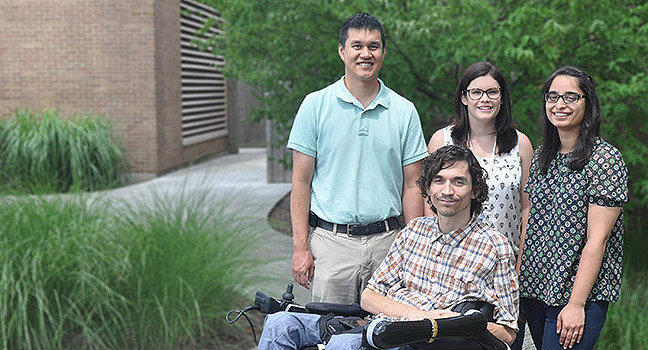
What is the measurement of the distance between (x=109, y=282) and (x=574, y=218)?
3.29 m

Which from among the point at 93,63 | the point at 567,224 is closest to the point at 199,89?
the point at 93,63

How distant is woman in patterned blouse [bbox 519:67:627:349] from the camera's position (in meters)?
2.89

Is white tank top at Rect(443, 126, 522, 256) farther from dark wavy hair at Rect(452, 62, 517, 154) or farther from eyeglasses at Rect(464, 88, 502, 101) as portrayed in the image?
eyeglasses at Rect(464, 88, 502, 101)

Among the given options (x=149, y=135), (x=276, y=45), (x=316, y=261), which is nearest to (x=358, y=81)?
(x=316, y=261)

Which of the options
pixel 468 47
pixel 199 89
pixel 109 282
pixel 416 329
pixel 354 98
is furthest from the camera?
pixel 199 89

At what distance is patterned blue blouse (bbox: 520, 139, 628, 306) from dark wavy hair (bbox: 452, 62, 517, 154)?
0.72ft

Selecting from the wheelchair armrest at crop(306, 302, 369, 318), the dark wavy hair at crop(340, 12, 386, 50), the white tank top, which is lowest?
the wheelchair armrest at crop(306, 302, 369, 318)

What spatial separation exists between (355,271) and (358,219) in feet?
0.75

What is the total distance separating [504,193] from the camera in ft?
10.6

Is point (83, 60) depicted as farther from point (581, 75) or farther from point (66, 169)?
point (581, 75)

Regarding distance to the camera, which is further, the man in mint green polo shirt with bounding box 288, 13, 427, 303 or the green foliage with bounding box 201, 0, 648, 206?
the green foliage with bounding box 201, 0, 648, 206

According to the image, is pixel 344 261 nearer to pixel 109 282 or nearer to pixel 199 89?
pixel 109 282

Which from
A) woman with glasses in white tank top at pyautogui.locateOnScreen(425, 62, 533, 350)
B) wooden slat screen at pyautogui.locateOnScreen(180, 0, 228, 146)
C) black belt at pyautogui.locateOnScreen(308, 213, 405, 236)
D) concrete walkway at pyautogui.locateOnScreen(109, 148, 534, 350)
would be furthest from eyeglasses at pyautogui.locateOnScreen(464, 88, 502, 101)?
wooden slat screen at pyautogui.locateOnScreen(180, 0, 228, 146)

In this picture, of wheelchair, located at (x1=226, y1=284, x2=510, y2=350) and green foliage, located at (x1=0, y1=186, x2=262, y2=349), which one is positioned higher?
wheelchair, located at (x1=226, y1=284, x2=510, y2=350)
